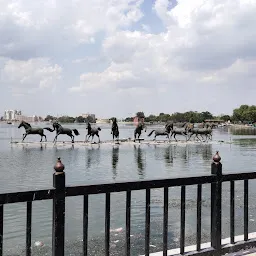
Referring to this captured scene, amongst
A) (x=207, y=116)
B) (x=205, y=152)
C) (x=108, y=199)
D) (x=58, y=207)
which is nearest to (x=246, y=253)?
(x=108, y=199)

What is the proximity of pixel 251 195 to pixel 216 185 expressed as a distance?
7.07 m

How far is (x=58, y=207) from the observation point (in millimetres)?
3621

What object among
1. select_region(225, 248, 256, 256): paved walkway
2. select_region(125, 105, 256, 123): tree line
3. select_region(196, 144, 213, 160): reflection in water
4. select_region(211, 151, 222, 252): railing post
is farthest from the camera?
select_region(125, 105, 256, 123): tree line

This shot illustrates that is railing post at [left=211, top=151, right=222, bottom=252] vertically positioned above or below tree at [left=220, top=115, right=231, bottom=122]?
below

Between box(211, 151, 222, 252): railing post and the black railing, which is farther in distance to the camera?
box(211, 151, 222, 252): railing post

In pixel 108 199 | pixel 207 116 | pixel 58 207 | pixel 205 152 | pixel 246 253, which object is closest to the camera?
pixel 58 207

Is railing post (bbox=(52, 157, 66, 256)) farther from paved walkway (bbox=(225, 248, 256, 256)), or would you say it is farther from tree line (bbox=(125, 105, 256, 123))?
tree line (bbox=(125, 105, 256, 123))

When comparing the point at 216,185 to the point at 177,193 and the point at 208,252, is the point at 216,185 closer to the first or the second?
the point at 208,252

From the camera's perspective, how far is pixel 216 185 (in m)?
4.51

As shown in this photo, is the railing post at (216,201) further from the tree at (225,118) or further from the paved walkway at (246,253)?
the tree at (225,118)

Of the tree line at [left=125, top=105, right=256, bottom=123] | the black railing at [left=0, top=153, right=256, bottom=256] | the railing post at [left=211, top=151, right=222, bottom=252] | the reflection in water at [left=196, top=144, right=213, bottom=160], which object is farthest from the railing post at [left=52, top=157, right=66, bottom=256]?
the tree line at [left=125, top=105, right=256, bottom=123]

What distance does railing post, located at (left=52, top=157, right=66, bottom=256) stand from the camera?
358 centimetres

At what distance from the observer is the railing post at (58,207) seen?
11.7ft

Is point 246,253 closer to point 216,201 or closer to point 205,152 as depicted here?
point 216,201
